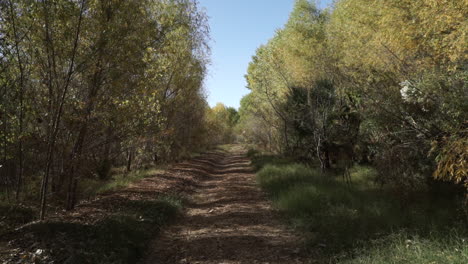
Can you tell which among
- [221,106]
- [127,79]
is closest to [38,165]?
[127,79]

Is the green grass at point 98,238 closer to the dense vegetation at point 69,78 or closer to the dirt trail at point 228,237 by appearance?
the dirt trail at point 228,237

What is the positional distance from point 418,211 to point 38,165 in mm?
10166

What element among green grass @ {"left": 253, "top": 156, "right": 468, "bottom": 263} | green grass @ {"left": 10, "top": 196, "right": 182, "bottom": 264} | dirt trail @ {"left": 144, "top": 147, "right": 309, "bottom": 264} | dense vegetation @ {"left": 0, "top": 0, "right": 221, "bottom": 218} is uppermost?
dense vegetation @ {"left": 0, "top": 0, "right": 221, "bottom": 218}

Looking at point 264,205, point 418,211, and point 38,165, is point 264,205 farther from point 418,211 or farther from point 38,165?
point 38,165

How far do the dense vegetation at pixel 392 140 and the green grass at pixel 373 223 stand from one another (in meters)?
0.02

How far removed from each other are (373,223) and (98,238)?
5418mm

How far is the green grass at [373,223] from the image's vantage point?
478 cm

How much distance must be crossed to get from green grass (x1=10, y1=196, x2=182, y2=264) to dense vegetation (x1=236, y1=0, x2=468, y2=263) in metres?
3.43

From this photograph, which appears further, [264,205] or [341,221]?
[264,205]

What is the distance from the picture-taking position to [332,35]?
1656 centimetres

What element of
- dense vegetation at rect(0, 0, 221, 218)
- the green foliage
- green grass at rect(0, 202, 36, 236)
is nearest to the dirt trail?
the green foliage

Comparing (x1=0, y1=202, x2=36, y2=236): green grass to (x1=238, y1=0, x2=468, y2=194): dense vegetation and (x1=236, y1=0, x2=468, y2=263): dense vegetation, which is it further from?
(x1=238, y1=0, x2=468, y2=194): dense vegetation

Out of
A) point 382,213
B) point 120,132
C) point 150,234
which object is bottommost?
point 150,234

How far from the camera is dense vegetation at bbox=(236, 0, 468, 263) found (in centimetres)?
560
